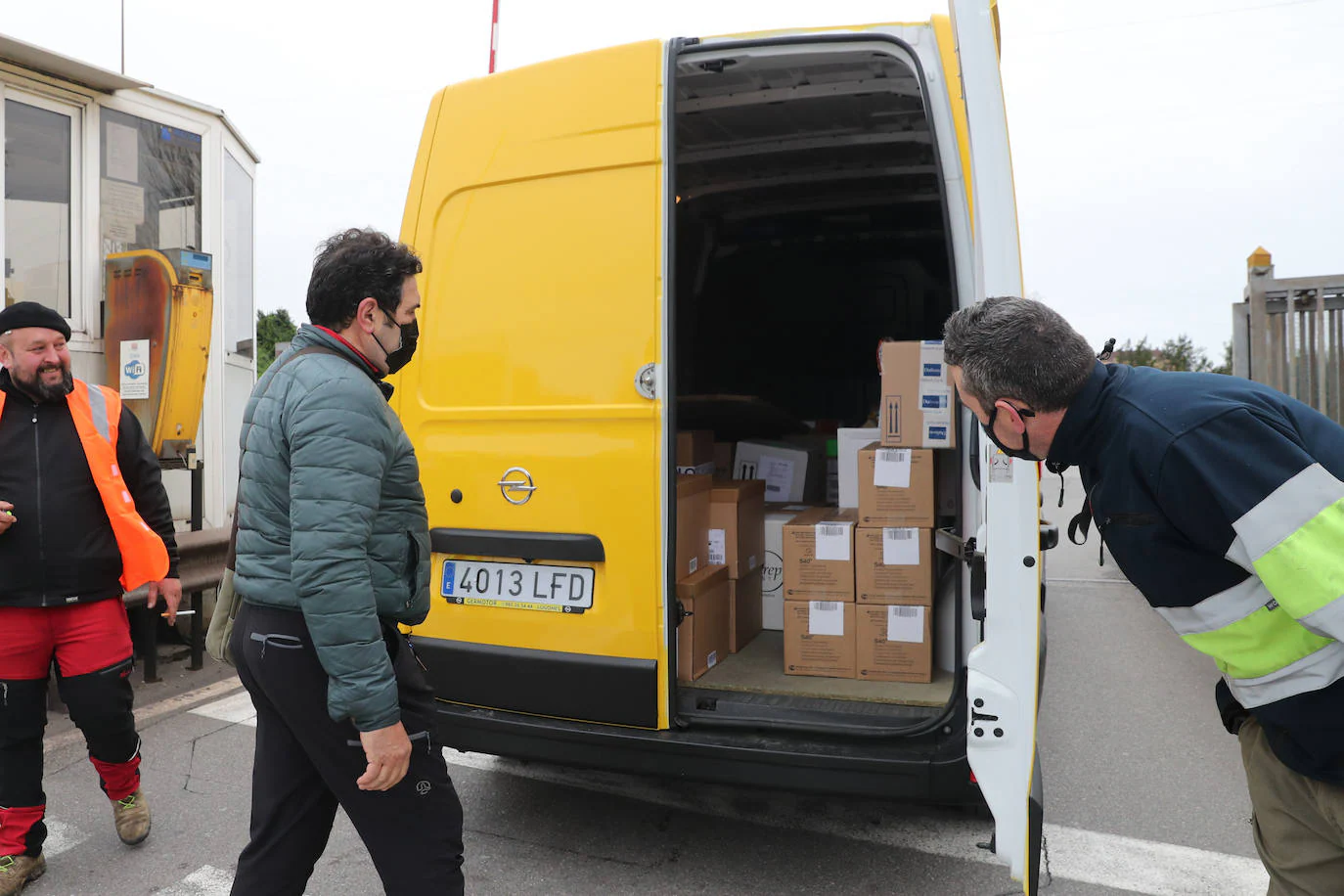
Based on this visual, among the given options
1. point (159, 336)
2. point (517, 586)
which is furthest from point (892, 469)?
point (159, 336)

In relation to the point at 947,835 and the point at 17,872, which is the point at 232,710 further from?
the point at 947,835

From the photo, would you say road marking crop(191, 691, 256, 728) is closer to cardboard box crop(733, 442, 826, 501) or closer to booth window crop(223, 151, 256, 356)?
cardboard box crop(733, 442, 826, 501)

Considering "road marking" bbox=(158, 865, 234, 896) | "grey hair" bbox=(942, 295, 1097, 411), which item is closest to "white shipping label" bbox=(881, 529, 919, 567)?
"grey hair" bbox=(942, 295, 1097, 411)

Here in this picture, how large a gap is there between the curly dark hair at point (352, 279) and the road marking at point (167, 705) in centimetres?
329

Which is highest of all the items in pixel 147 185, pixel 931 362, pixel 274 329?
pixel 274 329

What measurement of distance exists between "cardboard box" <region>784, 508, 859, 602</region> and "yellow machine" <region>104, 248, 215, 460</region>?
13.5 feet

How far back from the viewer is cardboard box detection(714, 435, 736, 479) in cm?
437

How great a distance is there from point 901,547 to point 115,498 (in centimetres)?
276

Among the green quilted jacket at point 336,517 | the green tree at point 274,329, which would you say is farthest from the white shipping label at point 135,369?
the green tree at point 274,329

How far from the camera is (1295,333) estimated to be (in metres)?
6.49

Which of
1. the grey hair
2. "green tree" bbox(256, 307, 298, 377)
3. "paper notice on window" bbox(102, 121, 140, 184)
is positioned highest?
"green tree" bbox(256, 307, 298, 377)

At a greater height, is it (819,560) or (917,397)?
(917,397)

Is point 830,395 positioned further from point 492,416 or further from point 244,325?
point 244,325

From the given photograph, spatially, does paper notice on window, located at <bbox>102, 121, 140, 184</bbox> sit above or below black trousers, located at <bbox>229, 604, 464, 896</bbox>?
above
